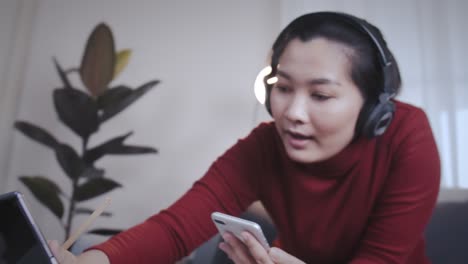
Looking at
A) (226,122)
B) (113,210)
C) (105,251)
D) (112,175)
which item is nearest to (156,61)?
(226,122)

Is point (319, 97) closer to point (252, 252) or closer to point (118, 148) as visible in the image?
point (252, 252)

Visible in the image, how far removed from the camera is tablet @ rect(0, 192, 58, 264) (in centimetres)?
42

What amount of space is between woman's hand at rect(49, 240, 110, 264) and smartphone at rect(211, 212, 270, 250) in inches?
8.3

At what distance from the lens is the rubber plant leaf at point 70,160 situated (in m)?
1.28

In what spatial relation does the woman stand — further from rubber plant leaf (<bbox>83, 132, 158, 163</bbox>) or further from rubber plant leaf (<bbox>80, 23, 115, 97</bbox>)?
rubber plant leaf (<bbox>80, 23, 115, 97</bbox>)

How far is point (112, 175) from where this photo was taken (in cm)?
169

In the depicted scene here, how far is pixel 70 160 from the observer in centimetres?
128

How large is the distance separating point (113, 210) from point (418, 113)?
56.2 inches

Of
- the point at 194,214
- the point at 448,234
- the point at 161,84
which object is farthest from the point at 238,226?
the point at 161,84

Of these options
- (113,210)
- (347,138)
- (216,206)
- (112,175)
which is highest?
(347,138)

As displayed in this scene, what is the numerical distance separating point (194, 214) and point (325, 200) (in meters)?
0.27

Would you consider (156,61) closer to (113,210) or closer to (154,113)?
(154,113)

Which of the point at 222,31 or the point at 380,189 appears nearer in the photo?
the point at 380,189

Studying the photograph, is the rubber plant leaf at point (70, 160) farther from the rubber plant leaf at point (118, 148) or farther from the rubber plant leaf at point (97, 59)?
the rubber plant leaf at point (97, 59)
